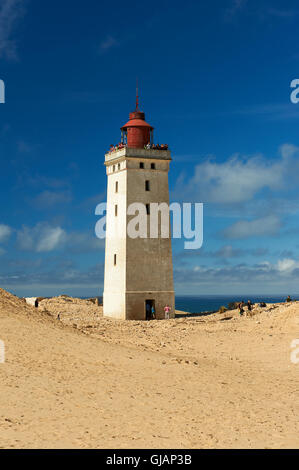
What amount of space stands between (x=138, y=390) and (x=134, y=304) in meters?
24.9

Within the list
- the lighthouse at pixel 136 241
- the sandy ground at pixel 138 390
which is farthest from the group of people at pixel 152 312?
the sandy ground at pixel 138 390

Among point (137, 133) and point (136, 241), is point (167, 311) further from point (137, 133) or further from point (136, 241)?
point (137, 133)

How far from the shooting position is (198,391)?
17594mm

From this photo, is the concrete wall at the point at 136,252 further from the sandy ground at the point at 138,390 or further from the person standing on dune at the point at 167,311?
the sandy ground at the point at 138,390

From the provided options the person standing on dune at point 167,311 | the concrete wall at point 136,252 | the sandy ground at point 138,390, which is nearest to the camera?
the sandy ground at point 138,390

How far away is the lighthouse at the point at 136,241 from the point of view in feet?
139

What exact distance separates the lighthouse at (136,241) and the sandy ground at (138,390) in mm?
12731

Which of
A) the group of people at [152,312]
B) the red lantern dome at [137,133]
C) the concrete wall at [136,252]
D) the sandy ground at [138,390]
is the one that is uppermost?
the red lantern dome at [137,133]

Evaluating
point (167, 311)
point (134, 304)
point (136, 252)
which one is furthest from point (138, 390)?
point (136, 252)

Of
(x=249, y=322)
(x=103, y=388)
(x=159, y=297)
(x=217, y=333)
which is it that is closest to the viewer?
(x=103, y=388)

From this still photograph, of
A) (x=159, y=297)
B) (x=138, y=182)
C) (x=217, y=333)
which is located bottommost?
(x=217, y=333)
